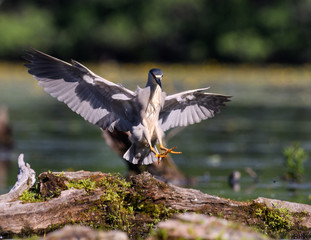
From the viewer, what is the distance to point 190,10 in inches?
1789

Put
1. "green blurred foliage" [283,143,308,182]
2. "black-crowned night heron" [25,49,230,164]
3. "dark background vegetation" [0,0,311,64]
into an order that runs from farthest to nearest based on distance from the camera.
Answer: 1. "dark background vegetation" [0,0,311,64]
2. "green blurred foliage" [283,143,308,182]
3. "black-crowned night heron" [25,49,230,164]

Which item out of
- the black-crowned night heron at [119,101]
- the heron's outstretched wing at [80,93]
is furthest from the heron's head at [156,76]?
the heron's outstretched wing at [80,93]

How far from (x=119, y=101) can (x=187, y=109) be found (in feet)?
2.81

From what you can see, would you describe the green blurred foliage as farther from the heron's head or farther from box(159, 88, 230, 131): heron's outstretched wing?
the heron's head

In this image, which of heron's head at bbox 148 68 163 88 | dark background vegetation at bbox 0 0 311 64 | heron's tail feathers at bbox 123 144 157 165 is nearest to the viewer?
heron's head at bbox 148 68 163 88

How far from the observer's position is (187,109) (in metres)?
8.12

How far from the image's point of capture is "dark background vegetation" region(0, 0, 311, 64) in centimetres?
4322

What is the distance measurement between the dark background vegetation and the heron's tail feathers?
3537 cm

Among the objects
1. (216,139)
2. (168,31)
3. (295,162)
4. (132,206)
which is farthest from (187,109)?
(168,31)

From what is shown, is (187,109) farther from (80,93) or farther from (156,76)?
(80,93)

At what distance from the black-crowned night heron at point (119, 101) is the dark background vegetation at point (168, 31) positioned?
3507 centimetres

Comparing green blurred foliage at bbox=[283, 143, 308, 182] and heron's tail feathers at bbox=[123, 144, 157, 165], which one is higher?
heron's tail feathers at bbox=[123, 144, 157, 165]

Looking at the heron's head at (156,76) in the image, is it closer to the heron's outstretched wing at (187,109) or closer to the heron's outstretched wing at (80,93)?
the heron's outstretched wing at (80,93)

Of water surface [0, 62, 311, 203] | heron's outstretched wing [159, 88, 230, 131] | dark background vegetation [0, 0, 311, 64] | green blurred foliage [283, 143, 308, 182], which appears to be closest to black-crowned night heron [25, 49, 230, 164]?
heron's outstretched wing [159, 88, 230, 131]
